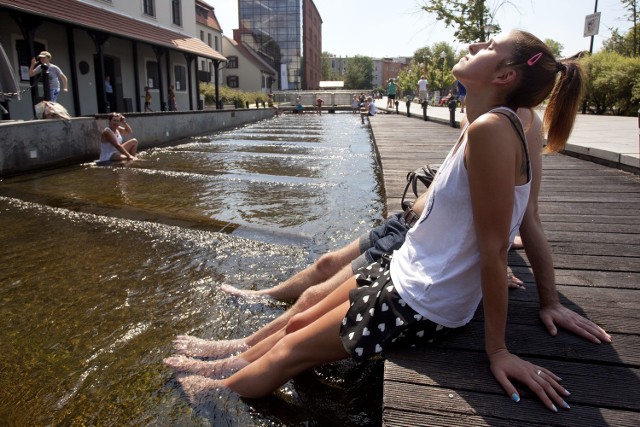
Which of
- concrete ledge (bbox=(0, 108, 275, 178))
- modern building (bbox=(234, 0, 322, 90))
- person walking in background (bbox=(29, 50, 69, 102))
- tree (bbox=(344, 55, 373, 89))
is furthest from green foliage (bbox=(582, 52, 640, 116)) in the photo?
tree (bbox=(344, 55, 373, 89))

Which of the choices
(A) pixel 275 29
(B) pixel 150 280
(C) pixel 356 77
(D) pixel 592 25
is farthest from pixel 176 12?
(C) pixel 356 77

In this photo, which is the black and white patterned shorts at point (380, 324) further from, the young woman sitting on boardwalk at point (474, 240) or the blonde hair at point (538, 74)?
the blonde hair at point (538, 74)

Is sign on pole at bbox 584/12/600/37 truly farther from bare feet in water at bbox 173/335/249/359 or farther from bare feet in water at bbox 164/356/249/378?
bare feet in water at bbox 164/356/249/378

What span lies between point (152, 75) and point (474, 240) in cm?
2327

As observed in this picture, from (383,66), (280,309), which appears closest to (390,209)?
(280,309)

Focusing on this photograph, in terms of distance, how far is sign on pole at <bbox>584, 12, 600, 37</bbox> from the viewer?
63.2 feet

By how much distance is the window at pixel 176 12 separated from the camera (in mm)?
24828

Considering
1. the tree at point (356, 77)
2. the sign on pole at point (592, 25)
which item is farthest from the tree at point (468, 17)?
the tree at point (356, 77)

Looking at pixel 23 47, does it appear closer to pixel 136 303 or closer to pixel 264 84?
pixel 136 303

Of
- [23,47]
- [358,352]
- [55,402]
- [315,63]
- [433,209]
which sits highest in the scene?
[315,63]

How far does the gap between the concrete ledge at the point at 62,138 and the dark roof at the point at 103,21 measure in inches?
138

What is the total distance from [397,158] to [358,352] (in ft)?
19.2

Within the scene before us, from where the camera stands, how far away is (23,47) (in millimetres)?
14750

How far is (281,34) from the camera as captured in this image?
7181cm
